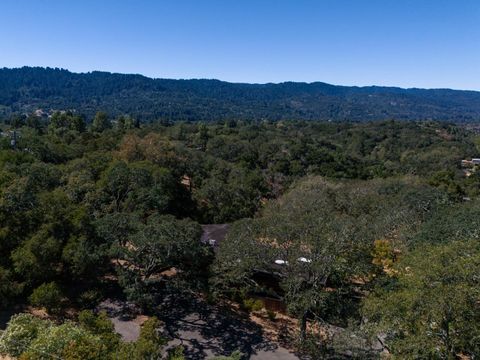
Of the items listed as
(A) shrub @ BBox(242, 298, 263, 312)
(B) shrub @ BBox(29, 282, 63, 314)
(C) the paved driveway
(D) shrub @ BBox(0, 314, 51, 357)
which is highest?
(D) shrub @ BBox(0, 314, 51, 357)

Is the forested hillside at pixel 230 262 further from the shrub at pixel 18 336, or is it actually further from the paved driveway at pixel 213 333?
the paved driveway at pixel 213 333

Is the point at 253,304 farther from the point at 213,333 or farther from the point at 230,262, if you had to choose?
the point at 230,262

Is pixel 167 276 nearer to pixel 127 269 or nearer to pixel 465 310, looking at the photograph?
pixel 127 269

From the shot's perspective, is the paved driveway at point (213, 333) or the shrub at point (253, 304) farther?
the shrub at point (253, 304)

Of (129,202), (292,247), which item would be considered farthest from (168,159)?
(292,247)

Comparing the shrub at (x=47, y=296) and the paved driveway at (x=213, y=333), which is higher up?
the shrub at (x=47, y=296)

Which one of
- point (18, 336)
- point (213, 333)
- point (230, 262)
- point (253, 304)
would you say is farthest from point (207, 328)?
point (18, 336)

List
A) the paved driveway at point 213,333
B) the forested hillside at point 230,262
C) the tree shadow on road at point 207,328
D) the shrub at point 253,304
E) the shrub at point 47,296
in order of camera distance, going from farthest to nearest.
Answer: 1. the shrub at point 253,304
2. the tree shadow on road at point 207,328
3. the paved driveway at point 213,333
4. the shrub at point 47,296
5. the forested hillside at point 230,262

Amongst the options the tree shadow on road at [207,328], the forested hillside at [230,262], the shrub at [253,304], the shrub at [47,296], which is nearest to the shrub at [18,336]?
the forested hillside at [230,262]

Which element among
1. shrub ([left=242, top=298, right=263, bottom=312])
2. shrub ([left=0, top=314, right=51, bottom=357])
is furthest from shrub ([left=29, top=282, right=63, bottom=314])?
shrub ([left=242, top=298, right=263, bottom=312])

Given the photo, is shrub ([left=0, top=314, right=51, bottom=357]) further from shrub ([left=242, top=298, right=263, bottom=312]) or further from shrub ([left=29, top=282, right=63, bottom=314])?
shrub ([left=242, top=298, right=263, bottom=312])

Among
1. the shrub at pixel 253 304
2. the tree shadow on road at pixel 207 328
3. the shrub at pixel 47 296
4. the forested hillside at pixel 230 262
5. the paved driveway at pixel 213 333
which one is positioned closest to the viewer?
the forested hillside at pixel 230 262
